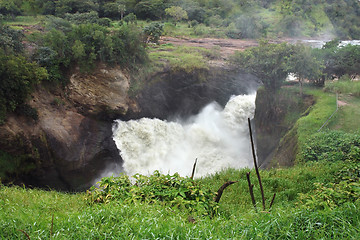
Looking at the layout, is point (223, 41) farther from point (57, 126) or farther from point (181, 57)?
point (57, 126)

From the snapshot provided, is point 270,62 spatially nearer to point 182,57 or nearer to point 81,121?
point 182,57

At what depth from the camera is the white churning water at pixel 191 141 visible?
12.9 meters

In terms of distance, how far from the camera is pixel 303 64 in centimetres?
1162

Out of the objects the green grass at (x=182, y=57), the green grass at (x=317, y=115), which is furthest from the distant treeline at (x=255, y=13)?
the green grass at (x=317, y=115)

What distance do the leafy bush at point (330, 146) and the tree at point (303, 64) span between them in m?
4.34

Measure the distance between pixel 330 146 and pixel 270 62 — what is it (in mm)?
5830

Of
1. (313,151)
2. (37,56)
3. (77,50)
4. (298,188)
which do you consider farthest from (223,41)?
(298,188)

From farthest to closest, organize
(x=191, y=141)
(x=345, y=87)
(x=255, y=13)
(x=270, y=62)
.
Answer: (x=255, y=13), (x=191, y=141), (x=270, y=62), (x=345, y=87)

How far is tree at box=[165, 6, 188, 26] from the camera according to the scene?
2451cm

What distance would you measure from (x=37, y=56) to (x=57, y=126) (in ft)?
10.3

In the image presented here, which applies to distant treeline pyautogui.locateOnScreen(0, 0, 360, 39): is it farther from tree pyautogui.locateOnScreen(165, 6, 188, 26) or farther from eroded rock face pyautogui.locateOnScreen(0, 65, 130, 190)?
eroded rock face pyautogui.locateOnScreen(0, 65, 130, 190)

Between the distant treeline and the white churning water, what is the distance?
1134cm

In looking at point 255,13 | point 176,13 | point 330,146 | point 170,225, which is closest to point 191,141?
point 330,146

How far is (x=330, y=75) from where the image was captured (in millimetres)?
13445
